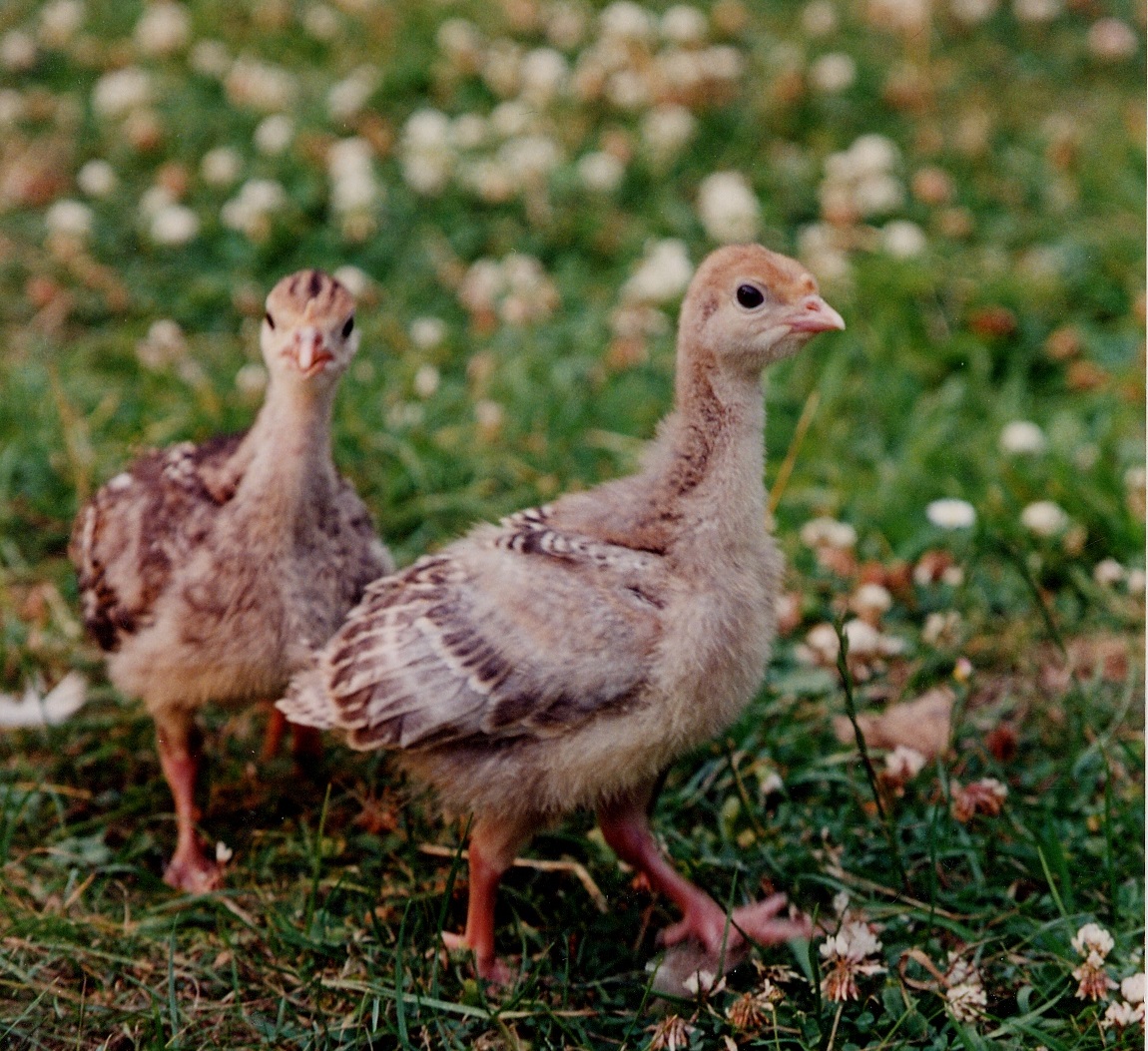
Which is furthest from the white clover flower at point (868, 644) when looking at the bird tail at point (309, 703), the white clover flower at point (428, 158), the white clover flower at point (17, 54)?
the white clover flower at point (17, 54)

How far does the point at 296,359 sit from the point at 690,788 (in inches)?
54.0

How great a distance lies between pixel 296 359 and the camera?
11.1 ft

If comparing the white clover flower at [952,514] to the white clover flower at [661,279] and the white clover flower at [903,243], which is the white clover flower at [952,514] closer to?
the white clover flower at [661,279]

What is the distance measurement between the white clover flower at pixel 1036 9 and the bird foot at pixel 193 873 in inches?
232

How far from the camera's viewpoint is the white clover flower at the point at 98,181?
6.14m

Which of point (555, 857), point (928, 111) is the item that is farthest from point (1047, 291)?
point (555, 857)

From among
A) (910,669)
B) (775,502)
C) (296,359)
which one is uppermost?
(296,359)

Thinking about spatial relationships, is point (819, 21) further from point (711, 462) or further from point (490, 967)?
point (490, 967)

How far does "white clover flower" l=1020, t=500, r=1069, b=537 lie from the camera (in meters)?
4.40

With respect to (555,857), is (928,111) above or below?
above

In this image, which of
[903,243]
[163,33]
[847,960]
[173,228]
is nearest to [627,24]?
[903,243]

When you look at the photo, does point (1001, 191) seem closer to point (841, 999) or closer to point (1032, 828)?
point (1032, 828)

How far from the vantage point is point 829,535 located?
4500 millimetres

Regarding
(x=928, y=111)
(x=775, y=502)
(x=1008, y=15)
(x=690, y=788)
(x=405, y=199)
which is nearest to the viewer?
(x=690, y=788)
